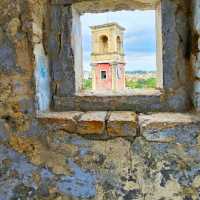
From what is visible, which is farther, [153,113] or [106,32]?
[106,32]

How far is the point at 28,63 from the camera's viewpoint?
155cm

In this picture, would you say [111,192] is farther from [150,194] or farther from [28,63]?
[28,63]

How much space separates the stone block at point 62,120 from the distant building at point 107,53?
9445mm

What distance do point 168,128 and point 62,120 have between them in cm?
54

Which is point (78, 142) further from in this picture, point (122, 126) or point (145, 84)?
point (145, 84)

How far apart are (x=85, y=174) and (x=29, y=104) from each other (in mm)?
480

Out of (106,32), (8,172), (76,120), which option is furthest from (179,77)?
Result: (106,32)

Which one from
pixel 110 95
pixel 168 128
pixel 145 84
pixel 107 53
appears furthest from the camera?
pixel 107 53

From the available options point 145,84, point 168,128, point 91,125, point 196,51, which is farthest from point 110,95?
point 145,84

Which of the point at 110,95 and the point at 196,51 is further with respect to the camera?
the point at 110,95

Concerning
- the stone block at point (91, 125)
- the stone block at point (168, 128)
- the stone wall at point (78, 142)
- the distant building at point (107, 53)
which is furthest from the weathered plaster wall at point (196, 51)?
the distant building at point (107, 53)

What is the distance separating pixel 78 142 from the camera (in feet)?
4.97

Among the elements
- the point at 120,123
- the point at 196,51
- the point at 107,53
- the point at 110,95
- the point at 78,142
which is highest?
the point at 107,53

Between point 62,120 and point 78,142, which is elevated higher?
point 62,120
